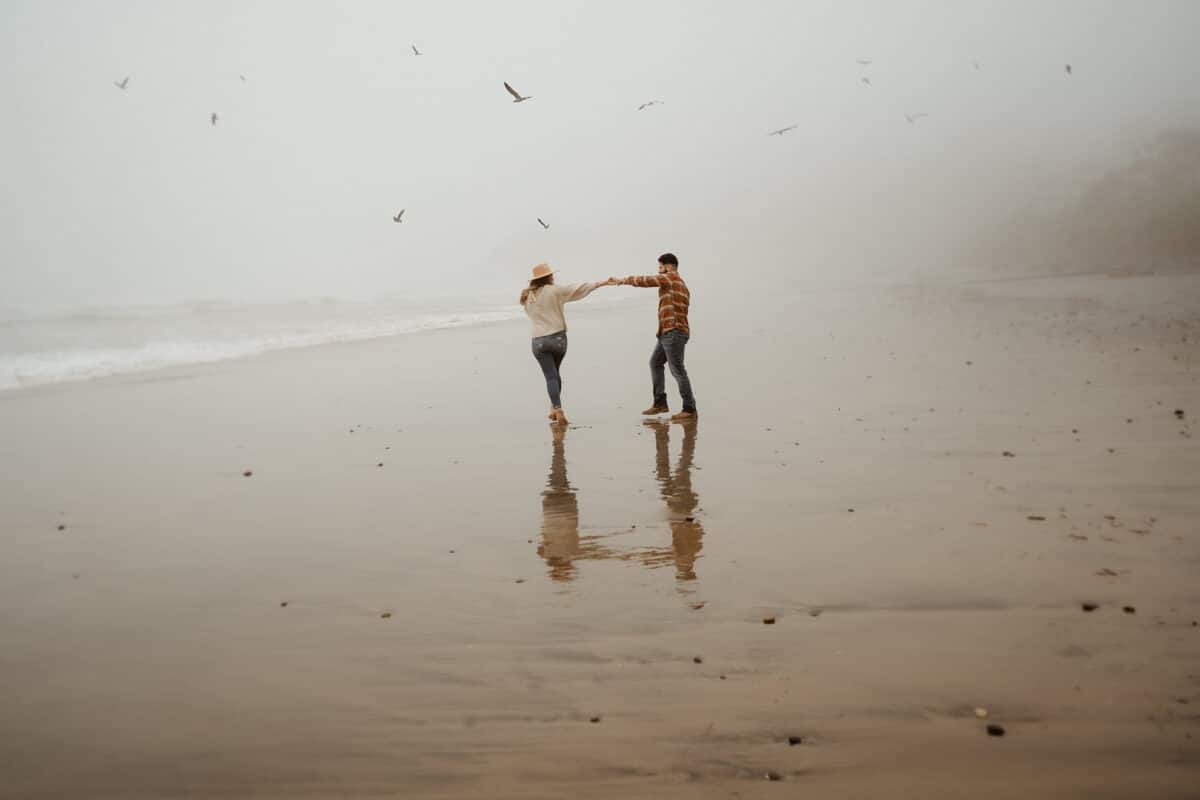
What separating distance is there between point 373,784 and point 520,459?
17.3ft

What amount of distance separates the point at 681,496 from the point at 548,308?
460 centimetres

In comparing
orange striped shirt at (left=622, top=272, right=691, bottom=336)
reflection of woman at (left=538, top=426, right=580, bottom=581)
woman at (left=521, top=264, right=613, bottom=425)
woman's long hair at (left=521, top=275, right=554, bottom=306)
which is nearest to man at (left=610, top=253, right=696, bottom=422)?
orange striped shirt at (left=622, top=272, right=691, bottom=336)

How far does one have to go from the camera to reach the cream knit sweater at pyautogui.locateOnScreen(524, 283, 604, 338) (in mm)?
10562

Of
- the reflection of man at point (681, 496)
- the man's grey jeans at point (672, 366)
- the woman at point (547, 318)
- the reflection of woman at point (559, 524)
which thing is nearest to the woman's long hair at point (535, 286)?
the woman at point (547, 318)

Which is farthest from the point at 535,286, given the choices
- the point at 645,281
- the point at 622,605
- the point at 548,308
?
the point at 622,605

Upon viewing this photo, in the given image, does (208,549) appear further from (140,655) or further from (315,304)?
(315,304)

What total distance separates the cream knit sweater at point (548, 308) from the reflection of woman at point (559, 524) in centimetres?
294

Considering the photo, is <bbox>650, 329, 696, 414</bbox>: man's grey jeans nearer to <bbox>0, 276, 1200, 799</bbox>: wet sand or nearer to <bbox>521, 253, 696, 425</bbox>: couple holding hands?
<bbox>521, 253, 696, 425</bbox>: couple holding hands

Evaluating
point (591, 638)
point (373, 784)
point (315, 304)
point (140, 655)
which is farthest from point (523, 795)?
point (315, 304)

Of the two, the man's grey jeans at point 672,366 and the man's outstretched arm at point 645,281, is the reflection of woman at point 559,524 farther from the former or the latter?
the man's outstretched arm at point 645,281

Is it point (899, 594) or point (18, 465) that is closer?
point (899, 594)

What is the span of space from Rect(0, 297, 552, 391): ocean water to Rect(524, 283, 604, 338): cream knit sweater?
1171 centimetres

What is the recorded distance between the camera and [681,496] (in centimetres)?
660

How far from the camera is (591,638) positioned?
13.3 ft
